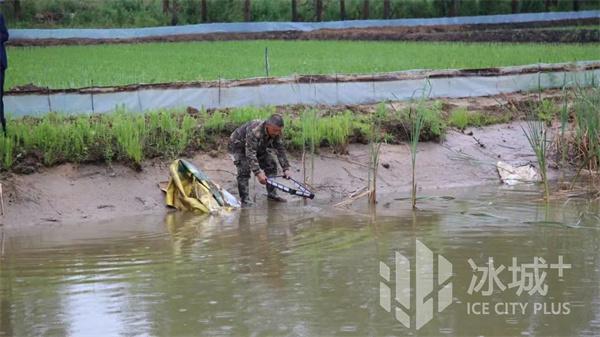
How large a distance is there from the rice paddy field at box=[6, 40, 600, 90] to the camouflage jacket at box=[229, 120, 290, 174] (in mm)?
4326

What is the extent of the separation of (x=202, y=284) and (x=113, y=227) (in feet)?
10.1

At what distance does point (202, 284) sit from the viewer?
9070 millimetres

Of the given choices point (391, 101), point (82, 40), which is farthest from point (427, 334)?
point (82, 40)

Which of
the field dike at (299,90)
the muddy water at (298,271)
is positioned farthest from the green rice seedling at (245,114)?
the muddy water at (298,271)

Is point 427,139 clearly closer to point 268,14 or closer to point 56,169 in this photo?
point 56,169

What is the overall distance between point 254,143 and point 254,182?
45.8 inches

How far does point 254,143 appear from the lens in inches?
494

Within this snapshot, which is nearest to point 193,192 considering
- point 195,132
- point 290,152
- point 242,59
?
point 195,132

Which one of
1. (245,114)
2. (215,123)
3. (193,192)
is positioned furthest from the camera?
(245,114)

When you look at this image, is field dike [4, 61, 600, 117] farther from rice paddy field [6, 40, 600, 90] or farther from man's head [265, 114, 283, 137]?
man's head [265, 114, 283, 137]

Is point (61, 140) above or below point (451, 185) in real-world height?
above

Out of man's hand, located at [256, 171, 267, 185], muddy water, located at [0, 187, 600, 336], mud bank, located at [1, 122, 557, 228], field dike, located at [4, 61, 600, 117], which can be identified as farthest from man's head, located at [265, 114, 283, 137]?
field dike, located at [4, 61, 600, 117]

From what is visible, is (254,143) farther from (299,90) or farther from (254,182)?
(299,90)

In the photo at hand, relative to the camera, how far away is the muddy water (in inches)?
313
